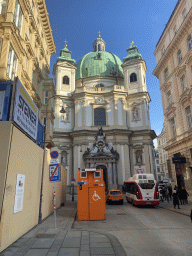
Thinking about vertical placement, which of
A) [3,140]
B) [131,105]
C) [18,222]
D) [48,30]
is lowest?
[18,222]

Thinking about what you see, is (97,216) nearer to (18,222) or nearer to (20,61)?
(18,222)

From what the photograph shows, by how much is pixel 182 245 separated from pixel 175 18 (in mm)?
28843

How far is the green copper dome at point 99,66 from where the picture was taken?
48.7m

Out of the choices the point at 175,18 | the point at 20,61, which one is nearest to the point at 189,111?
the point at 175,18

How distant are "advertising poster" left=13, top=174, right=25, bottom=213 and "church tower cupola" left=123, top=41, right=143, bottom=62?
43378 millimetres

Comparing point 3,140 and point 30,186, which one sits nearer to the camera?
point 3,140

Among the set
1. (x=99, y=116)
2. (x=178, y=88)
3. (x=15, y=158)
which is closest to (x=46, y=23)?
(x=178, y=88)

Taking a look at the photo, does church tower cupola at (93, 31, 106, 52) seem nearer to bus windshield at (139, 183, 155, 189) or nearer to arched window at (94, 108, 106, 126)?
arched window at (94, 108, 106, 126)

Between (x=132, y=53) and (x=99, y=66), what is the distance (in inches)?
330

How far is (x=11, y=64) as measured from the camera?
13.2 meters

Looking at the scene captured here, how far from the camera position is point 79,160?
120 feet

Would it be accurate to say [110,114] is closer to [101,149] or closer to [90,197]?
[101,149]

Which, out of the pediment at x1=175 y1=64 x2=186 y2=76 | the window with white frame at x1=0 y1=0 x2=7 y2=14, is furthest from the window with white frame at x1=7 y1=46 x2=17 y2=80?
the pediment at x1=175 y1=64 x2=186 y2=76

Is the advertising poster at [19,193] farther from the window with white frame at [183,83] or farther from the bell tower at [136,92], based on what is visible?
the bell tower at [136,92]
